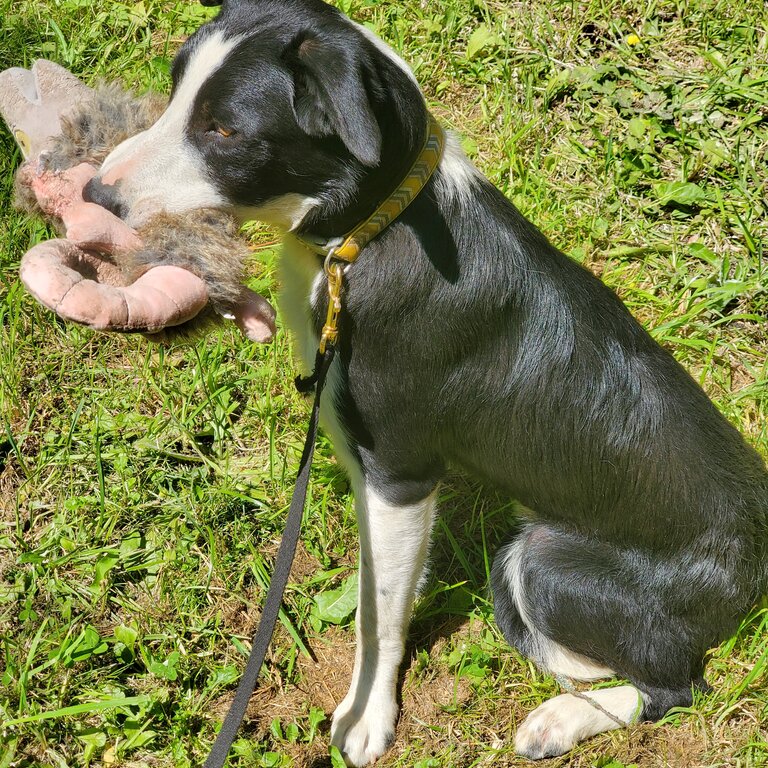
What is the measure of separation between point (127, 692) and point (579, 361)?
190 centimetres

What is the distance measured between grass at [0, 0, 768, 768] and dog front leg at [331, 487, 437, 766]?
0.12 m

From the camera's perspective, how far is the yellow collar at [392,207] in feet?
8.41

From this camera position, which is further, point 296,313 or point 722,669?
point 722,669

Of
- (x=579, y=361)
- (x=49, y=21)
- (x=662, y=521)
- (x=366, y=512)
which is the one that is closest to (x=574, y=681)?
(x=662, y=521)

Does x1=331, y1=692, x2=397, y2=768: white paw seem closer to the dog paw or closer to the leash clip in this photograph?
the dog paw

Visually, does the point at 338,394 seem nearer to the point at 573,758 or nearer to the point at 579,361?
the point at 579,361

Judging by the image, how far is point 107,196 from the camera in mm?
Result: 2400

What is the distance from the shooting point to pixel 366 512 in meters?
2.91

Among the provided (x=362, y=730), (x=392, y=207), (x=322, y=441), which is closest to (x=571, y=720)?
(x=362, y=730)

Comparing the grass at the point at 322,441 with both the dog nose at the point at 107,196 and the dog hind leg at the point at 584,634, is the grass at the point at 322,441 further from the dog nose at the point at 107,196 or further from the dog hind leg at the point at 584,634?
the dog nose at the point at 107,196

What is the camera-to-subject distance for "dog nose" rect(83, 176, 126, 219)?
2391mm

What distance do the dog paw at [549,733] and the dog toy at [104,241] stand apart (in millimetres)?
1632

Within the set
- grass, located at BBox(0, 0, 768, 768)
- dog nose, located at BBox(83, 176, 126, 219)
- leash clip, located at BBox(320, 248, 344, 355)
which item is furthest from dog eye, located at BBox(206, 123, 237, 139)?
grass, located at BBox(0, 0, 768, 768)

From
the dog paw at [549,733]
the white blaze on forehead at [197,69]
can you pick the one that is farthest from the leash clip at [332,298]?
the dog paw at [549,733]
